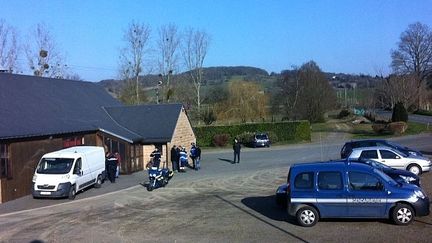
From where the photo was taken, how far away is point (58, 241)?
14.6 m

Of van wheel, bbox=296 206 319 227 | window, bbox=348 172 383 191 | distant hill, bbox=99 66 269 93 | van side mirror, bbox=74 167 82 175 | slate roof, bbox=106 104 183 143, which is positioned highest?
distant hill, bbox=99 66 269 93

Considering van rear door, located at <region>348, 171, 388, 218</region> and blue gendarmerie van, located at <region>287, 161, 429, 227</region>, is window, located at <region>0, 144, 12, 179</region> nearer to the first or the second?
blue gendarmerie van, located at <region>287, 161, 429, 227</region>

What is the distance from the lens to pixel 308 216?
14.9 metres

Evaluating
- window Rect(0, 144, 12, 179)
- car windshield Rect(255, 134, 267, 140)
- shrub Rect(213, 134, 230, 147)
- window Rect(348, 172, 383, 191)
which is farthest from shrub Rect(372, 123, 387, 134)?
window Rect(348, 172, 383, 191)

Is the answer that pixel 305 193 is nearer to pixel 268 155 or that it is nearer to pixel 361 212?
pixel 361 212

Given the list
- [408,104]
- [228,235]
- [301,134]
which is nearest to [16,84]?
[228,235]

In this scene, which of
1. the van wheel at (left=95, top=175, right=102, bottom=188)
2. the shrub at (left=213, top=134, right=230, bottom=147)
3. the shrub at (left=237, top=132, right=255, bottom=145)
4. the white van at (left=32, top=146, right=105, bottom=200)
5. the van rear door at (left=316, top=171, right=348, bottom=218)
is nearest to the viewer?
the van rear door at (left=316, top=171, right=348, bottom=218)

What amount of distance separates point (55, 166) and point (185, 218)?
9598 mm

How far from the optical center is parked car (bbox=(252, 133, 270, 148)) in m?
54.9

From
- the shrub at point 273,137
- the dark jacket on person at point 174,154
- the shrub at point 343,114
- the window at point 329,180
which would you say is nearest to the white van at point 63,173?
the dark jacket on person at point 174,154

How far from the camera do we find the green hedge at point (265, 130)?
5872 centimetres

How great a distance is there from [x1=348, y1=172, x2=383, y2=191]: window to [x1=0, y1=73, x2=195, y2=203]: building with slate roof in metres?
16.3

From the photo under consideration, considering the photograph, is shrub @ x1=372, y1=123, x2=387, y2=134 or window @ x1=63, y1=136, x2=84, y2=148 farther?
shrub @ x1=372, y1=123, x2=387, y2=134

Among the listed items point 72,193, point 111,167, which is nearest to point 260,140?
point 111,167
